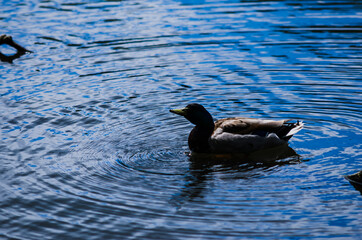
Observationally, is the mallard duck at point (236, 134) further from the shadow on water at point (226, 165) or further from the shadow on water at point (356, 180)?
the shadow on water at point (356, 180)

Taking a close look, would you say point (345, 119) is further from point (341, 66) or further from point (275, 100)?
point (341, 66)

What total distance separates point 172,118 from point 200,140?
5.62ft

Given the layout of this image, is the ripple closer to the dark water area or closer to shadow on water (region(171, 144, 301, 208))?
the dark water area

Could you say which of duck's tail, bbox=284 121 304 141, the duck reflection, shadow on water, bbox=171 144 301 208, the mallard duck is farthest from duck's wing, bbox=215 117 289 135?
the duck reflection

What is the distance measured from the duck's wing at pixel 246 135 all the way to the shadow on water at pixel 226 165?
162 millimetres

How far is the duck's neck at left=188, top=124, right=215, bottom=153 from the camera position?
373 inches

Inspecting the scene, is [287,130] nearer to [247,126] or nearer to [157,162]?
[247,126]

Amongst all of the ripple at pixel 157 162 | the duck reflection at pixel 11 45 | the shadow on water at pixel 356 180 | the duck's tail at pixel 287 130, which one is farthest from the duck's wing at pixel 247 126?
the duck reflection at pixel 11 45

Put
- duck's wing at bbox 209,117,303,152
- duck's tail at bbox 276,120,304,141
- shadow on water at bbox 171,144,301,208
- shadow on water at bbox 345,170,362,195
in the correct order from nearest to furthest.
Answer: shadow on water at bbox 345,170,362,195
shadow on water at bbox 171,144,301,208
duck's wing at bbox 209,117,303,152
duck's tail at bbox 276,120,304,141

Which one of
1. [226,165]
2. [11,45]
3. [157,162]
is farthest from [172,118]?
[11,45]

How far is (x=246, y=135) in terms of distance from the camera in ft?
30.8

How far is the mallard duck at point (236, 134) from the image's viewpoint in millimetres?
9398

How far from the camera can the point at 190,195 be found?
785 centimetres

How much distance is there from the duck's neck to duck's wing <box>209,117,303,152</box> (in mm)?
94
